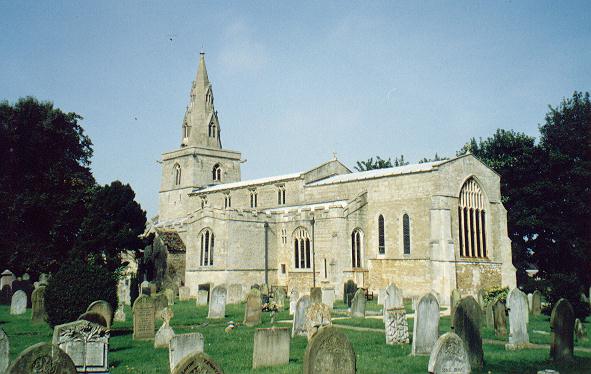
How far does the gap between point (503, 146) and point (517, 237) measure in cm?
676

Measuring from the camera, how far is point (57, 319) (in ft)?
49.9

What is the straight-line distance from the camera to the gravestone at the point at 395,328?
45.1ft

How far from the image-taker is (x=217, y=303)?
2072cm

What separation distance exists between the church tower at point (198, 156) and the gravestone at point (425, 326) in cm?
3796

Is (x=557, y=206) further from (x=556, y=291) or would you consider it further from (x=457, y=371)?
(x=457, y=371)

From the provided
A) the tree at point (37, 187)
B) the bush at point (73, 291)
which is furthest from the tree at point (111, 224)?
the bush at point (73, 291)

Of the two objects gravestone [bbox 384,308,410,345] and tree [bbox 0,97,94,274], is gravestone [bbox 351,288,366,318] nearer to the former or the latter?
gravestone [bbox 384,308,410,345]

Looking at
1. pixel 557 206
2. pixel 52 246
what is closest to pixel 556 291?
pixel 557 206

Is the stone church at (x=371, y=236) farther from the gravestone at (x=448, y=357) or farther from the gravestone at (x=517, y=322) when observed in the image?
the gravestone at (x=448, y=357)

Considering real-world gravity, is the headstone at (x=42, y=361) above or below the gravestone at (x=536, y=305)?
above

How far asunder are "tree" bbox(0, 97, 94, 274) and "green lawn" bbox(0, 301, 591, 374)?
13.7m

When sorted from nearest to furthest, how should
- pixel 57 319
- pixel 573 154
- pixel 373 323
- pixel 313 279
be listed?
pixel 57 319 → pixel 373 323 → pixel 313 279 → pixel 573 154

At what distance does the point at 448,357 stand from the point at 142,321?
9.31 meters

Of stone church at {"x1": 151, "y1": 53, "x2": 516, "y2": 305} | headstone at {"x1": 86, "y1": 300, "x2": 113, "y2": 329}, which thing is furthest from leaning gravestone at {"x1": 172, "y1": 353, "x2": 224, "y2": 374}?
stone church at {"x1": 151, "y1": 53, "x2": 516, "y2": 305}
